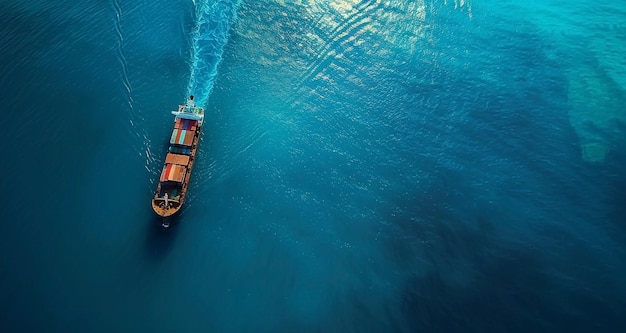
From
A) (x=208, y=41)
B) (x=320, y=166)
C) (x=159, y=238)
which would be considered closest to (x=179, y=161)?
(x=159, y=238)

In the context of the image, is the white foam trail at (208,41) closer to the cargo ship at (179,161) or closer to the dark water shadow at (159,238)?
the cargo ship at (179,161)

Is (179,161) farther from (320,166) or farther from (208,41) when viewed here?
(208,41)

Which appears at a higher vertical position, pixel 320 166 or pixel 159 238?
pixel 320 166

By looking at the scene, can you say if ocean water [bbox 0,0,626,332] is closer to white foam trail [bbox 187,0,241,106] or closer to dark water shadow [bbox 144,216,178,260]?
dark water shadow [bbox 144,216,178,260]

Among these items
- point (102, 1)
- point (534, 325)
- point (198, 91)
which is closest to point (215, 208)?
point (198, 91)

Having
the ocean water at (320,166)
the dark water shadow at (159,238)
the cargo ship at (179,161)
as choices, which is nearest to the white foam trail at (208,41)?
the ocean water at (320,166)

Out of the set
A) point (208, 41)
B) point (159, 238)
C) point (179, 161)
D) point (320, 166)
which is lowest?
point (159, 238)

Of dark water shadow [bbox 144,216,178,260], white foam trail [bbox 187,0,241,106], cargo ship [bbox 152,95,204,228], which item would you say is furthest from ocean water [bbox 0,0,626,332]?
cargo ship [bbox 152,95,204,228]
